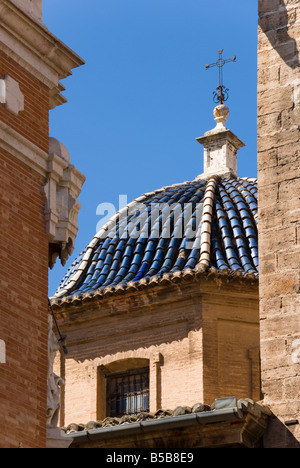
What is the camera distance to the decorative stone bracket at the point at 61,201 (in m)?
13.2

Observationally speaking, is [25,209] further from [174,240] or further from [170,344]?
[174,240]

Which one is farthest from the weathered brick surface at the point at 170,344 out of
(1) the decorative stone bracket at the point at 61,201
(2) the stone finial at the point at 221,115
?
(1) the decorative stone bracket at the point at 61,201

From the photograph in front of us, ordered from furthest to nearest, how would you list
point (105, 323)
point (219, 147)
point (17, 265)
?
point (219, 147)
point (105, 323)
point (17, 265)

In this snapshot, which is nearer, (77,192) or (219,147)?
(77,192)

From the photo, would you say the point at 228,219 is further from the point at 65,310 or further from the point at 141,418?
the point at 141,418

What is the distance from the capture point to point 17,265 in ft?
41.1

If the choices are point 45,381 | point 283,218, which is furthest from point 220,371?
point 45,381

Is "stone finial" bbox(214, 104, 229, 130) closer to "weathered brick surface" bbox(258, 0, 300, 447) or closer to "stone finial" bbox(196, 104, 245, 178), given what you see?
"stone finial" bbox(196, 104, 245, 178)

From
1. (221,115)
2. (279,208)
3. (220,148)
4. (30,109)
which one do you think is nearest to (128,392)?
(279,208)

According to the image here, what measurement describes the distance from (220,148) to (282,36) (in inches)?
284

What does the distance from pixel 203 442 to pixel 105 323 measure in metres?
5.12

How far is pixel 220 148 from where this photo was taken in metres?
24.9

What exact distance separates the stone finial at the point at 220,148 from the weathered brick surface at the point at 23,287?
11.5m

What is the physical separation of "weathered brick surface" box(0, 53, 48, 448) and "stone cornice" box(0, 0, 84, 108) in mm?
138
